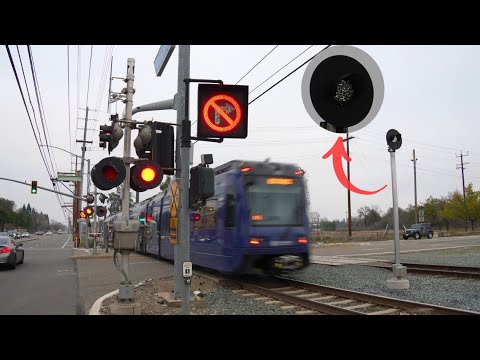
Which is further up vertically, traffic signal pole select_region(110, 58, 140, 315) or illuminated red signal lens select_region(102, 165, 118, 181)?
illuminated red signal lens select_region(102, 165, 118, 181)

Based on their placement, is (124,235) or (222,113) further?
(124,235)

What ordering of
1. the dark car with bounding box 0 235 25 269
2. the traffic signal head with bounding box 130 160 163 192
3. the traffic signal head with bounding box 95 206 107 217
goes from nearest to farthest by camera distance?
the traffic signal head with bounding box 130 160 163 192 < the dark car with bounding box 0 235 25 269 < the traffic signal head with bounding box 95 206 107 217

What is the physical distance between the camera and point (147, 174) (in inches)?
273

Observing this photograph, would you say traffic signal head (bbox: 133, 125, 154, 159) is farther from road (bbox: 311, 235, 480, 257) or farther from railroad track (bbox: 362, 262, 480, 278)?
road (bbox: 311, 235, 480, 257)

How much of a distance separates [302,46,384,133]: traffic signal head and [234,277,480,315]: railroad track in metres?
6.08

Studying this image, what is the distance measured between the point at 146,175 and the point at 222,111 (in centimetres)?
274

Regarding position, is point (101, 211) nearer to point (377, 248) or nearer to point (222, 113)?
point (377, 248)

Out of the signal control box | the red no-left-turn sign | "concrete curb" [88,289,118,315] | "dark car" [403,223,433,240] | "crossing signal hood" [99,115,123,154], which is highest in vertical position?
"crossing signal hood" [99,115,123,154]

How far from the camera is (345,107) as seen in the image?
2.21 meters

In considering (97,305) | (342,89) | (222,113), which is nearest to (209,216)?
(97,305)

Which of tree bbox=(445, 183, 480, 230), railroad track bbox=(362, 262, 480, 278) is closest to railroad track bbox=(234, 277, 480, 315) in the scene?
railroad track bbox=(362, 262, 480, 278)

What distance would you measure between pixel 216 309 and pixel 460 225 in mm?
79287

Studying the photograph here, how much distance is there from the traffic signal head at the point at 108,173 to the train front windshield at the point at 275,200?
4732mm

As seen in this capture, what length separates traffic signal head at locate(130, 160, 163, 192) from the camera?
22.4 ft
